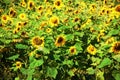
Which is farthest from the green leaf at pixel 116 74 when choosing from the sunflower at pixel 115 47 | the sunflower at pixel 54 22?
the sunflower at pixel 54 22

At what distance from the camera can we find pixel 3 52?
202 inches

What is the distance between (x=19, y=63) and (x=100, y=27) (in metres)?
1.40

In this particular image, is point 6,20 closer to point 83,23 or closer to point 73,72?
point 83,23

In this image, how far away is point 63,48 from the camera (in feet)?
14.8

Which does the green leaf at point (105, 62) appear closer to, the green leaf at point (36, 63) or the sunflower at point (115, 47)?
the sunflower at point (115, 47)

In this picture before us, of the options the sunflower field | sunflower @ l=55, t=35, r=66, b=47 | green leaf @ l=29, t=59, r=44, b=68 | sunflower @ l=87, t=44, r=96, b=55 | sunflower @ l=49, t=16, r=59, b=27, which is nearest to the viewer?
green leaf @ l=29, t=59, r=44, b=68

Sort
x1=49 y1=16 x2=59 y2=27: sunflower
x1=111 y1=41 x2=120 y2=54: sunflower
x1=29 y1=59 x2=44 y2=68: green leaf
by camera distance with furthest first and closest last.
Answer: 1. x1=49 y1=16 x2=59 y2=27: sunflower
2. x1=29 y1=59 x2=44 y2=68: green leaf
3. x1=111 y1=41 x2=120 y2=54: sunflower

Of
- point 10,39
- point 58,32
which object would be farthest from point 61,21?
point 10,39

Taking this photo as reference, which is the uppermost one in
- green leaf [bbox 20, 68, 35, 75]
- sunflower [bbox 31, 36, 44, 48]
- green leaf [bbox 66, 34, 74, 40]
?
sunflower [bbox 31, 36, 44, 48]

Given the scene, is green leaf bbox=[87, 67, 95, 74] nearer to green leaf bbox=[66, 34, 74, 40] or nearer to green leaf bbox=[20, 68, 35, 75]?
green leaf bbox=[66, 34, 74, 40]

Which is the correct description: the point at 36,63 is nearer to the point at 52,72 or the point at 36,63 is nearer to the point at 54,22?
the point at 52,72

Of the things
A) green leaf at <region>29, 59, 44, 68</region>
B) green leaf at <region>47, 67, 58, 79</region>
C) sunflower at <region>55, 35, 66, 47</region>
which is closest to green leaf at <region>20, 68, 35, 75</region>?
green leaf at <region>29, 59, 44, 68</region>

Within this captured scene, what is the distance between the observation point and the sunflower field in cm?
420

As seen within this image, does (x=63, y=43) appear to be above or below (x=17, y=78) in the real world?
above
